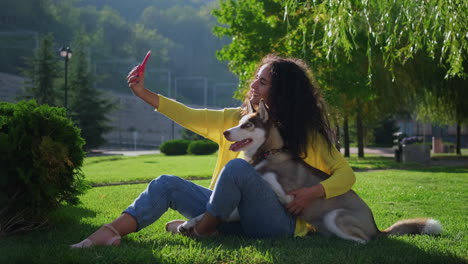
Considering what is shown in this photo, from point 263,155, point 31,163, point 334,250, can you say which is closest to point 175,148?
point 31,163

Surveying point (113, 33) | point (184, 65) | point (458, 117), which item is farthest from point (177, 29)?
point (458, 117)

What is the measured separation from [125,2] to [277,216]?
16304 centimetres

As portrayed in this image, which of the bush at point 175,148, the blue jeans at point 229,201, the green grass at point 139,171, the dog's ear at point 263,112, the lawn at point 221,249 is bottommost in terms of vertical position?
the bush at point 175,148

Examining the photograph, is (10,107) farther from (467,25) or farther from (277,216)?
(467,25)

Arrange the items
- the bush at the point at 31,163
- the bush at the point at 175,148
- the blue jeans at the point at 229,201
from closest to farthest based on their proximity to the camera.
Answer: the blue jeans at the point at 229,201 → the bush at the point at 31,163 → the bush at the point at 175,148

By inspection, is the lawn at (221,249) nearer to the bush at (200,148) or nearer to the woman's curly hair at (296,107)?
the woman's curly hair at (296,107)

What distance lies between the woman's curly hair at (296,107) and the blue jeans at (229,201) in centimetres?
45

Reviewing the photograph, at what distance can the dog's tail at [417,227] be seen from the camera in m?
4.38

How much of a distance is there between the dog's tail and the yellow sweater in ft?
2.84

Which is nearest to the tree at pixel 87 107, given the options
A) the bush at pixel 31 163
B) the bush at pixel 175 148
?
the bush at pixel 175 148

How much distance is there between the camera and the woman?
3.72 m

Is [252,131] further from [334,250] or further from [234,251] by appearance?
[334,250]

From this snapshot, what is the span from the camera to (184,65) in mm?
145500

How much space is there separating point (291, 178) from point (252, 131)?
18.6 inches
